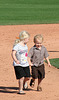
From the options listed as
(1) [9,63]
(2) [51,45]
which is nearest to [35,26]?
(2) [51,45]

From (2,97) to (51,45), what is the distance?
27.7 feet

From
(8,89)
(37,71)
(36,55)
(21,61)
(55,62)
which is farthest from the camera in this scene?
(55,62)

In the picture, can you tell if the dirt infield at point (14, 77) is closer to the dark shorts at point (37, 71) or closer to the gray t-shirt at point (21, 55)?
the dark shorts at point (37, 71)

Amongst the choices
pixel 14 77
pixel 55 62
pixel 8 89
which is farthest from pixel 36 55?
pixel 55 62

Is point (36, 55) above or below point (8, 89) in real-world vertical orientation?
above

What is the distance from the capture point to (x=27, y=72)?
9516mm

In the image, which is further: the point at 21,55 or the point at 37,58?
the point at 37,58

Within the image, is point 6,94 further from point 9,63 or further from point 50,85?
point 9,63

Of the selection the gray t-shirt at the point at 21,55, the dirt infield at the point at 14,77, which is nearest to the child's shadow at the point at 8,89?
the dirt infield at the point at 14,77

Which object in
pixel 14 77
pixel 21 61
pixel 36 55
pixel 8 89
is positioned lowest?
pixel 8 89

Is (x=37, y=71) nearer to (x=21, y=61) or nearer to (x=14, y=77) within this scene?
(x=21, y=61)

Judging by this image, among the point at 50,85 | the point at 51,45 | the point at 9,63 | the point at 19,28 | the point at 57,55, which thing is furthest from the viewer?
the point at 19,28

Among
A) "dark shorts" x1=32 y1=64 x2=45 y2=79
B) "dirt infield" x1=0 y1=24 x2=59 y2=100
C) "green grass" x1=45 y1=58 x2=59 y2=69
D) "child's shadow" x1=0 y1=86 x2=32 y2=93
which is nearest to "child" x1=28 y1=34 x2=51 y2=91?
"dark shorts" x1=32 y1=64 x2=45 y2=79

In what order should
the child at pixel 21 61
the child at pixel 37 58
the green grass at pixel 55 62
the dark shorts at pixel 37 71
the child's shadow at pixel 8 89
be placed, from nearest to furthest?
the child at pixel 21 61
the child at pixel 37 58
the dark shorts at pixel 37 71
the child's shadow at pixel 8 89
the green grass at pixel 55 62
